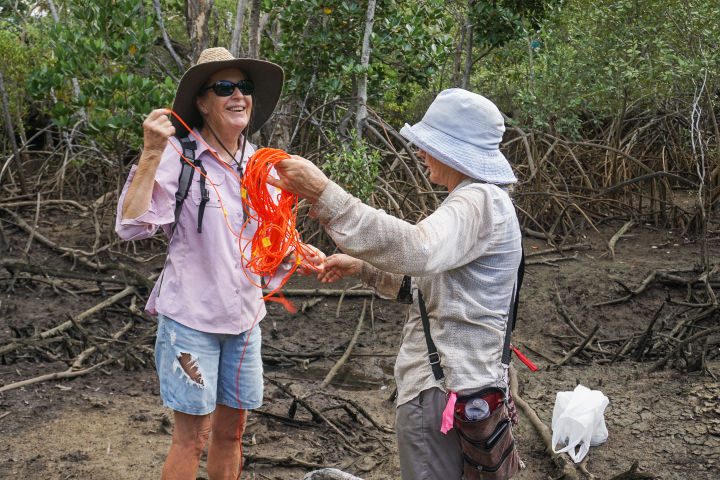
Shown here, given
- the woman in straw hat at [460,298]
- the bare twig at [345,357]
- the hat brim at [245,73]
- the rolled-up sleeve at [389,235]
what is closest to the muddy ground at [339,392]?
the bare twig at [345,357]

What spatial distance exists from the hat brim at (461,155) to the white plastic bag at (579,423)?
5.92ft

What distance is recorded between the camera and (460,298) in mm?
1655

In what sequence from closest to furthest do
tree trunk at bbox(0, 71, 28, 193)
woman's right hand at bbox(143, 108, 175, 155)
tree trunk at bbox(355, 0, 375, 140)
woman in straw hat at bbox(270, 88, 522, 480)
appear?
1. woman in straw hat at bbox(270, 88, 522, 480)
2. woman's right hand at bbox(143, 108, 175, 155)
3. tree trunk at bbox(355, 0, 375, 140)
4. tree trunk at bbox(0, 71, 28, 193)

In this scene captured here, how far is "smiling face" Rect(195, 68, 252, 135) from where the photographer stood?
2.16 metres

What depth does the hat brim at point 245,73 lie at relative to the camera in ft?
7.02

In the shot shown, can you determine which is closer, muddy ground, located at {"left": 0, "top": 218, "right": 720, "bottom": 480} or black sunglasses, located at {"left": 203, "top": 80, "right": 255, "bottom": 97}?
black sunglasses, located at {"left": 203, "top": 80, "right": 255, "bottom": 97}

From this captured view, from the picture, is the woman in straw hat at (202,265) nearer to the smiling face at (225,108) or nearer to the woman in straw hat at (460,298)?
the smiling face at (225,108)

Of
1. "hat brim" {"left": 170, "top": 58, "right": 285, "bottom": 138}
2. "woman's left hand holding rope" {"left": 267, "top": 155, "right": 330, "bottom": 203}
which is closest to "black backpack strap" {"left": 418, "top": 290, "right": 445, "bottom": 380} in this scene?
"woman's left hand holding rope" {"left": 267, "top": 155, "right": 330, "bottom": 203}

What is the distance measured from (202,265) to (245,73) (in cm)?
66

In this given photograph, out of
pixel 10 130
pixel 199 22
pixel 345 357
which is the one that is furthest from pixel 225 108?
pixel 10 130

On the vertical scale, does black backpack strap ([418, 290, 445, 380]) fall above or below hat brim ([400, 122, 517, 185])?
below

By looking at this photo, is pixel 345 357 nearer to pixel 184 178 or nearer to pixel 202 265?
pixel 202 265

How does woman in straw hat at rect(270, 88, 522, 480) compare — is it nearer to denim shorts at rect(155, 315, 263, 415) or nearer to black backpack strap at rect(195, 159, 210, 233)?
black backpack strap at rect(195, 159, 210, 233)

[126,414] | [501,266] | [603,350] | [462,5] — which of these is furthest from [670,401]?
[462,5]
